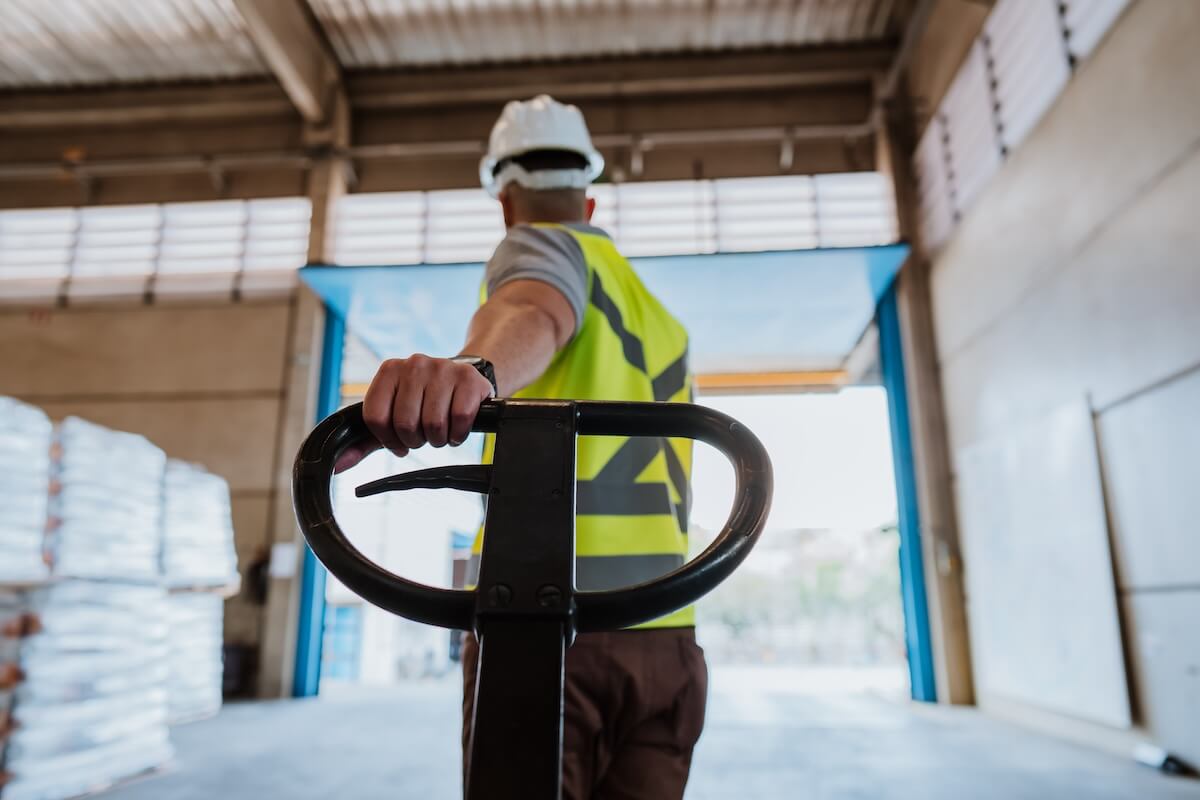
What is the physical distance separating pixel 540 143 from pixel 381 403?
35.4 inches

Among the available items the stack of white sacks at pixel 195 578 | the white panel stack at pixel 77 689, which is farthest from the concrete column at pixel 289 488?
the white panel stack at pixel 77 689

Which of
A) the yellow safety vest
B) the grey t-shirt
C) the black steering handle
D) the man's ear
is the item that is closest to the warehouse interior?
the yellow safety vest

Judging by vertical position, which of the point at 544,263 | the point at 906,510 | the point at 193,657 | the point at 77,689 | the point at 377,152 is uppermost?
the point at 377,152

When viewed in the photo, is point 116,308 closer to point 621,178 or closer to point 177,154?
point 177,154

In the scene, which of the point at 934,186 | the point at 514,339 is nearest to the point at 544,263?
the point at 514,339

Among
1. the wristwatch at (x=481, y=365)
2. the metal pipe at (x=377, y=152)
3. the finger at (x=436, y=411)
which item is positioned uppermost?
the metal pipe at (x=377, y=152)

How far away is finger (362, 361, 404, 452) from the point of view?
0.68 m

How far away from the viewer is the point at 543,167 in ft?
4.66

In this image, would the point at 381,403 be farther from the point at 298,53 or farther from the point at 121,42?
the point at 121,42

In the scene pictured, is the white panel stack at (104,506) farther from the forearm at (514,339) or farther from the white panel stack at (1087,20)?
the white panel stack at (1087,20)

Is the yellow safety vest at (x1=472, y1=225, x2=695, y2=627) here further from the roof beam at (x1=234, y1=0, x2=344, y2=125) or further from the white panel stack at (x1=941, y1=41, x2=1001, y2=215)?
the roof beam at (x1=234, y1=0, x2=344, y2=125)

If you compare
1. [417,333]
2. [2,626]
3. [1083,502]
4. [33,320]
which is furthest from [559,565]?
[33,320]

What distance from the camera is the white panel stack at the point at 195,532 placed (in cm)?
525

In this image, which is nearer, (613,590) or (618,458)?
(613,590)
